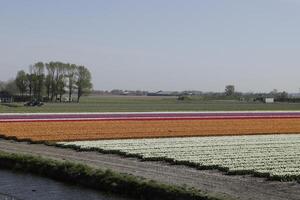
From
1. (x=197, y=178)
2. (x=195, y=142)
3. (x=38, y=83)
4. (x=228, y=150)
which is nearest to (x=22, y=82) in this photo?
(x=38, y=83)

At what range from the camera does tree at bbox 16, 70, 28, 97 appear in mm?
181750

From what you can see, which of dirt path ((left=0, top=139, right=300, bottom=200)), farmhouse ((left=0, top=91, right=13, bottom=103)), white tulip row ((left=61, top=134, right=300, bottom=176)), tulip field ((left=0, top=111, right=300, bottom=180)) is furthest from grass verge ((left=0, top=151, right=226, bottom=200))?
farmhouse ((left=0, top=91, right=13, bottom=103))

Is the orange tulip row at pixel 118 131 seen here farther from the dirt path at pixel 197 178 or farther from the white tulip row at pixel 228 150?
the dirt path at pixel 197 178

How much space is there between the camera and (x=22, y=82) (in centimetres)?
18175

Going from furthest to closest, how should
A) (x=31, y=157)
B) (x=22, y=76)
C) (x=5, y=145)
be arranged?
(x=22, y=76) → (x=5, y=145) → (x=31, y=157)

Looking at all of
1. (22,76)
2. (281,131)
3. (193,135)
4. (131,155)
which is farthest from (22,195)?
(22,76)

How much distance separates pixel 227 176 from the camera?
2258 centimetres

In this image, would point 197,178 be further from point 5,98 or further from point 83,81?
point 83,81

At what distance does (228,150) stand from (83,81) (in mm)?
155775

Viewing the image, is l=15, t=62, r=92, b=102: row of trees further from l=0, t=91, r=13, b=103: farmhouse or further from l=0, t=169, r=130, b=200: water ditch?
l=0, t=169, r=130, b=200: water ditch

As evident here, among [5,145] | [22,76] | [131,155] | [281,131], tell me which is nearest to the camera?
[131,155]

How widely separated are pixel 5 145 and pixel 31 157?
321 inches

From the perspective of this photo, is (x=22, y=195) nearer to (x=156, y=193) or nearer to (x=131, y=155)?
(x=156, y=193)

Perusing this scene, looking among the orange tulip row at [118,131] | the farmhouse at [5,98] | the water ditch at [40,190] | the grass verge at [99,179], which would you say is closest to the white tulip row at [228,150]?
the orange tulip row at [118,131]
